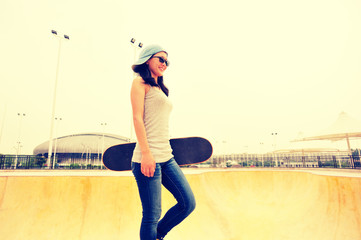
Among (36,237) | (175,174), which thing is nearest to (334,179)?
(175,174)

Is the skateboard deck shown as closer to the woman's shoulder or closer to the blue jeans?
the blue jeans

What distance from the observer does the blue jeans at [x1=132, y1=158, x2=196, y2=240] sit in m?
1.38

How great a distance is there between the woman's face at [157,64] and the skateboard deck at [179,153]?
808 mm

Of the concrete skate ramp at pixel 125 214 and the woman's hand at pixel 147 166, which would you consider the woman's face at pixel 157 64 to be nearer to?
the woman's hand at pixel 147 166

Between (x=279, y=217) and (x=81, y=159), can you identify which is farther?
(x=81, y=159)

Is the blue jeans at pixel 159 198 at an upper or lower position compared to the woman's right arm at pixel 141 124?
lower

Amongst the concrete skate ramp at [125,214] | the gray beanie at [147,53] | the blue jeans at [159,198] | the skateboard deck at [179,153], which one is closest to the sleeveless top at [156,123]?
the blue jeans at [159,198]

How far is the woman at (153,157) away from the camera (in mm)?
1389

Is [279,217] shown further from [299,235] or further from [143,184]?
[143,184]

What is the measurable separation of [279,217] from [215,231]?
4.25 ft

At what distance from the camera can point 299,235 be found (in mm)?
2947

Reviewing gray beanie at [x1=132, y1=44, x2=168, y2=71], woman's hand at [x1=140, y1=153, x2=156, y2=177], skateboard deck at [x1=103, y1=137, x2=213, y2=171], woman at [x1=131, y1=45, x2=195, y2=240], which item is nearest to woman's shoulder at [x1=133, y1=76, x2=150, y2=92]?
woman at [x1=131, y1=45, x2=195, y2=240]

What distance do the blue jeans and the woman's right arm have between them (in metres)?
0.07

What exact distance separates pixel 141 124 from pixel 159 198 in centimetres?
57
